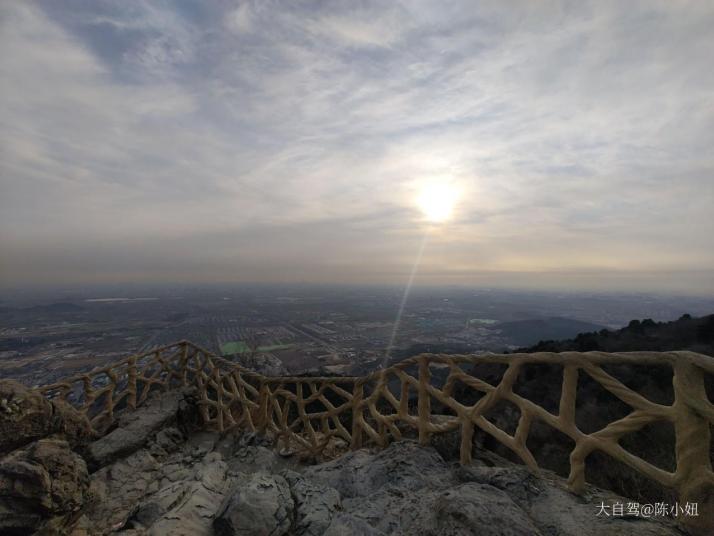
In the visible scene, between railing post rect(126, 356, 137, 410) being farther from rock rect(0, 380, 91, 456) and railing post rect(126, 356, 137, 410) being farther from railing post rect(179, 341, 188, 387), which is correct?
rock rect(0, 380, 91, 456)

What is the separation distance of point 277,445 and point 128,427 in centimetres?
286

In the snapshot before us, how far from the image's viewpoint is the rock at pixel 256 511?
286cm

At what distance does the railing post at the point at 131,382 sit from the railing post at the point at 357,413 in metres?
5.19

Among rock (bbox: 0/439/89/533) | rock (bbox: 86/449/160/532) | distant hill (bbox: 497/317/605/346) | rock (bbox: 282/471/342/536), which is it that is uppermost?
rock (bbox: 282/471/342/536)

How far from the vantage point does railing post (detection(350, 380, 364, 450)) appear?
4.83 m

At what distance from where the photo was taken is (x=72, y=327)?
58.1 metres

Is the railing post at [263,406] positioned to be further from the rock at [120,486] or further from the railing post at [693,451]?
the railing post at [693,451]

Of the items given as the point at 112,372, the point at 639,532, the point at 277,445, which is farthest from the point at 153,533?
the point at 112,372

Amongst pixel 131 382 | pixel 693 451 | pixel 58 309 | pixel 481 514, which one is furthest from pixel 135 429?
pixel 58 309

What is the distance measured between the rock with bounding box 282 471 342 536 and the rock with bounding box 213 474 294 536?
101mm

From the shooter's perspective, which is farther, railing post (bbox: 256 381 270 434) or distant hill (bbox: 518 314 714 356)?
distant hill (bbox: 518 314 714 356)

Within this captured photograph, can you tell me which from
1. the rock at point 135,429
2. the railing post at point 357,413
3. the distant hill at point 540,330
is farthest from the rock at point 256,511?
the distant hill at point 540,330

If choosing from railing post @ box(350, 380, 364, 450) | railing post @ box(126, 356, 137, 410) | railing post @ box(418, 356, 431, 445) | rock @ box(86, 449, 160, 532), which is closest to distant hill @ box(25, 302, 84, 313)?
railing post @ box(126, 356, 137, 410)

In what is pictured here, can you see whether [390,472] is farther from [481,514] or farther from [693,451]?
[693,451]
